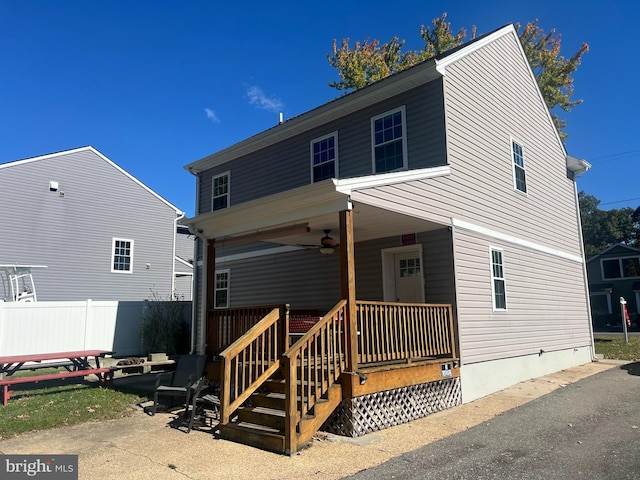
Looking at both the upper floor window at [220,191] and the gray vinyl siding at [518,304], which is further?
the upper floor window at [220,191]

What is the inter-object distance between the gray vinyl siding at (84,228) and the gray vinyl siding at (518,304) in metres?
15.2

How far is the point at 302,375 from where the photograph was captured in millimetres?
5832

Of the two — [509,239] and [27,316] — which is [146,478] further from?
[27,316]

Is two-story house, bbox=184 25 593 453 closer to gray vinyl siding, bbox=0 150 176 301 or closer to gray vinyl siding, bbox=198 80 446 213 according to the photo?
gray vinyl siding, bbox=198 80 446 213

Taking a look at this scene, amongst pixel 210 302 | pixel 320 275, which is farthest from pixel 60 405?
pixel 320 275

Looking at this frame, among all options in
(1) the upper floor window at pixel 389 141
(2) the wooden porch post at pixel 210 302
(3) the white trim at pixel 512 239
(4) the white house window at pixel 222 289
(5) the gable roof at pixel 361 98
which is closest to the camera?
(2) the wooden porch post at pixel 210 302

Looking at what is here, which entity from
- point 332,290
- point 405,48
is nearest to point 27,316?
point 332,290

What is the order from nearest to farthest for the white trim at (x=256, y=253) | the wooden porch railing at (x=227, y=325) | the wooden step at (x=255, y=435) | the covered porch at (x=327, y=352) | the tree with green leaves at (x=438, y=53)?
the wooden step at (x=255, y=435)
the covered porch at (x=327, y=352)
the wooden porch railing at (x=227, y=325)
the white trim at (x=256, y=253)
the tree with green leaves at (x=438, y=53)

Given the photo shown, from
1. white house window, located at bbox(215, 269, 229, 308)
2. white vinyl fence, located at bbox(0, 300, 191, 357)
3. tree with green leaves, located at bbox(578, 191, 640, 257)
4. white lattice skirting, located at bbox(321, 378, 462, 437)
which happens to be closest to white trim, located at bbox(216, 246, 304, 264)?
white house window, located at bbox(215, 269, 229, 308)

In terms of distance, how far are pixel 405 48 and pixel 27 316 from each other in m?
21.9

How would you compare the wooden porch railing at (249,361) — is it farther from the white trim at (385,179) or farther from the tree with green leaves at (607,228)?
the tree with green leaves at (607,228)

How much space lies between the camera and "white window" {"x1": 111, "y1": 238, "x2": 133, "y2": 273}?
774 inches

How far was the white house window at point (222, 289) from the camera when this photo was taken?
45.9 feet

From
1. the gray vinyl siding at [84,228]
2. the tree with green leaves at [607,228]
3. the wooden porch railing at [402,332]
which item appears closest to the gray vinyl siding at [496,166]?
the wooden porch railing at [402,332]
